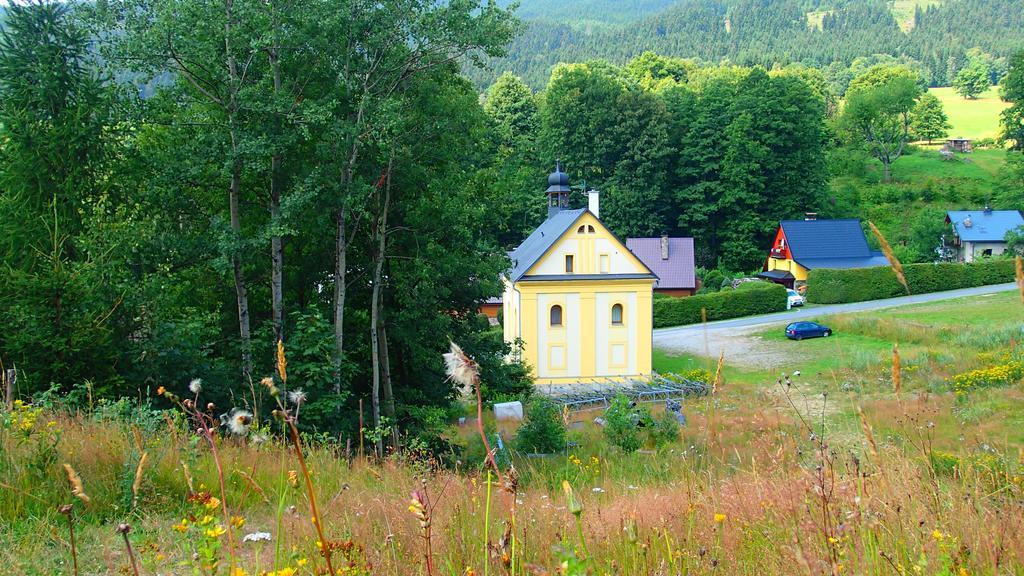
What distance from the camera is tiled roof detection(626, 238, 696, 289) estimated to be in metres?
49.2

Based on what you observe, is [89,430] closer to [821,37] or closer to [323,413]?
[323,413]

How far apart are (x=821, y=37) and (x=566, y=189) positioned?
155 meters

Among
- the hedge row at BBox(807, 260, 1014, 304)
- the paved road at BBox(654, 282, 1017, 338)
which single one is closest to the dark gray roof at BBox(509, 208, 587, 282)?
the paved road at BBox(654, 282, 1017, 338)

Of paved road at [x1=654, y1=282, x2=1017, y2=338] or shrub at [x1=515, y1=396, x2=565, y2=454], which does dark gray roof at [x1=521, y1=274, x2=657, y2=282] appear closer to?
paved road at [x1=654, y1=282, x2=1017, y2=338]

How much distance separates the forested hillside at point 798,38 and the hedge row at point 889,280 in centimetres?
9320

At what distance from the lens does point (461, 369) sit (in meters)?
2.05

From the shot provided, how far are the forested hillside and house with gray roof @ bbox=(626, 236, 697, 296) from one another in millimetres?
89368

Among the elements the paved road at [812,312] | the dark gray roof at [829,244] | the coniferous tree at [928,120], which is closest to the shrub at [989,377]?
the paved road at [812,312]

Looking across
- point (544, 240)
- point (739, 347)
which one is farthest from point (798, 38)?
point (544, 240)

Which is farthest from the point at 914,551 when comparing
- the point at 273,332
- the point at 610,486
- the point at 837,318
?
the point at 837,318

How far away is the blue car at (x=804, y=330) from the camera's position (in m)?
36.7

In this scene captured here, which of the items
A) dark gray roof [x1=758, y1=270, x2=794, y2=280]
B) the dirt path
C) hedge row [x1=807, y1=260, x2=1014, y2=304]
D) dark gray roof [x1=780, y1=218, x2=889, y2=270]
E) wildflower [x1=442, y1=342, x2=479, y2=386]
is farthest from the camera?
dark gray roof [x1=780, y1=218, x2=889, y2=270]

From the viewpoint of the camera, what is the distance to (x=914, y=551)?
2.73 metres

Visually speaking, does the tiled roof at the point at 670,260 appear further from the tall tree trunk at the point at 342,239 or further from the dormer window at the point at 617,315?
the tall tree trunk at the point at 342,239
